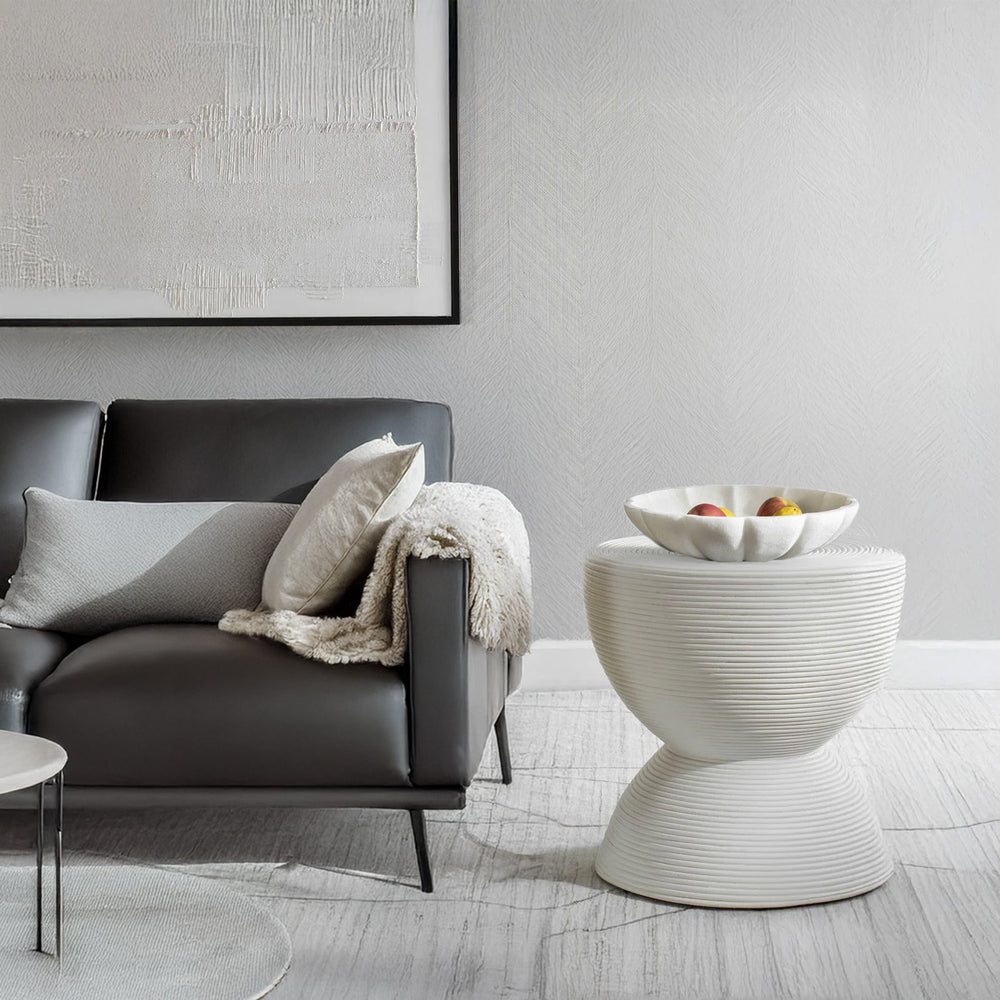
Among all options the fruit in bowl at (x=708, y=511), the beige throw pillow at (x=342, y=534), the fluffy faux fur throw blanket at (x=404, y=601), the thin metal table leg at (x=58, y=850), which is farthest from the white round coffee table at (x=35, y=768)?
the fruit in bowl at (x=708, y=511)

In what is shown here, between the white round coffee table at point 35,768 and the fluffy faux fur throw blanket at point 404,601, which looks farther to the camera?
the fluffy faux fur throw blanket at point 404,601

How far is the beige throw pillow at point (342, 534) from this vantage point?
2109mm

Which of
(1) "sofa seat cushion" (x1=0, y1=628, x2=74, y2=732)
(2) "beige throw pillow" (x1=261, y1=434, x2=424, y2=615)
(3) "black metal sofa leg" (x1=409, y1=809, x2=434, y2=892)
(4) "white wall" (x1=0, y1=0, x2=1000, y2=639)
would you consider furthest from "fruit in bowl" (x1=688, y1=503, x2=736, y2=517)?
(4) "white wall" (x1=0, y1=0, x2=1000, y2=639)

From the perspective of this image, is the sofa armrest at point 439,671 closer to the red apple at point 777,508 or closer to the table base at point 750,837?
the table base at point 750,837

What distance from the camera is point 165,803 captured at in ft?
6.40

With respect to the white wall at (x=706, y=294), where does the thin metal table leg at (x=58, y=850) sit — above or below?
below

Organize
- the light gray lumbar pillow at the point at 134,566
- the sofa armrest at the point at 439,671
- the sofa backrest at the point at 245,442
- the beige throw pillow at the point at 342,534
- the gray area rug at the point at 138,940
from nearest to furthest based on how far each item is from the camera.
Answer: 1. the gray area rug at the point at 138,940
2. the sofa armrest at the point at 439,671
3. the beige throw pillow at the point at 342,534
4. the light gray lumbar pillow at the point at 134,566
5. the sofa backrest at the point at 245,442

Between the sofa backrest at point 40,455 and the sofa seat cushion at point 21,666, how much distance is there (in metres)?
0.43

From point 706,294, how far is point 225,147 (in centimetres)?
131

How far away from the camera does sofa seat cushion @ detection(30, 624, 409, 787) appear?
192cm

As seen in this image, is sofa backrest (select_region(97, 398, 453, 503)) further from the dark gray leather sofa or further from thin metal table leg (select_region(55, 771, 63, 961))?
thin metal table leg (select_region(55, 771, 63, 961))

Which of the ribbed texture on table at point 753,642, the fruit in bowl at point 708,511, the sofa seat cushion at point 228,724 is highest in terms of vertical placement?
the fruit in bowl at point 708,511

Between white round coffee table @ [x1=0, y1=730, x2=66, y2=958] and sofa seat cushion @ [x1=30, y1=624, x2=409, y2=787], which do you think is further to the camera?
sofa seat cushion @ [x1=30, y1=624, x2=409, y2=787]

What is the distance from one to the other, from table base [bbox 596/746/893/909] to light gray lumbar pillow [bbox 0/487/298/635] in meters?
0.88
